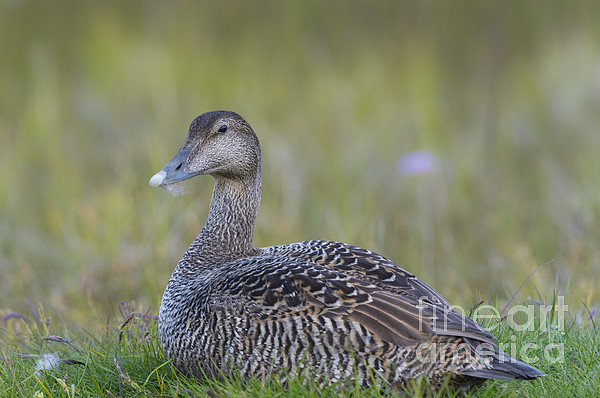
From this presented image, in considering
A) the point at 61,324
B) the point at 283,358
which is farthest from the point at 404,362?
the point at 61,324

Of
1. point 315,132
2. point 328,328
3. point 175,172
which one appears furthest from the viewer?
point 315,132

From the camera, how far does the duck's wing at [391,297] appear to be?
10.7 feet

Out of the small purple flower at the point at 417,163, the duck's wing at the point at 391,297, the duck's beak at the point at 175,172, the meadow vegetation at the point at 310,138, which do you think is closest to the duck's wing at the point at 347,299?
the duck's wing at the point at 391,297

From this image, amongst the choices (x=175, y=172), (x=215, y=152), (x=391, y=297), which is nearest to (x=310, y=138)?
(x=215, y=152)

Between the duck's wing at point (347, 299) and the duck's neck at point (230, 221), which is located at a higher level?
the duck's neck at point (230, 221)

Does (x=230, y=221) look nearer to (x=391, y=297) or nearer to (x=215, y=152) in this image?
A: (x=215, y=152)

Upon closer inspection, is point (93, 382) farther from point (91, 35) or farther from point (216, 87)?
point (91, 35)

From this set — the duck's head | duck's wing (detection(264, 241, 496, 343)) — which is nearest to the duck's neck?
the duck's head

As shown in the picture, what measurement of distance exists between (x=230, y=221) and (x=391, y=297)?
4.32 feet

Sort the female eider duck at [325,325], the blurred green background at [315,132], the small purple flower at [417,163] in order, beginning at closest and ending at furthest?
the female eider duck at [325,325] < the blurred green background at [315,132] < the small purple flower at [417,163]

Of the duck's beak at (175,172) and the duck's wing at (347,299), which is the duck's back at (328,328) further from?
the duck's beak at (175,172)

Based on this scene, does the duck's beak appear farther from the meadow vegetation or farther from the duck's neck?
the meadow vegetation

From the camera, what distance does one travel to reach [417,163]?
7.18 metres

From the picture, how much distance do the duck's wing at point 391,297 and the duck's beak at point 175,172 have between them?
26.5 inches
